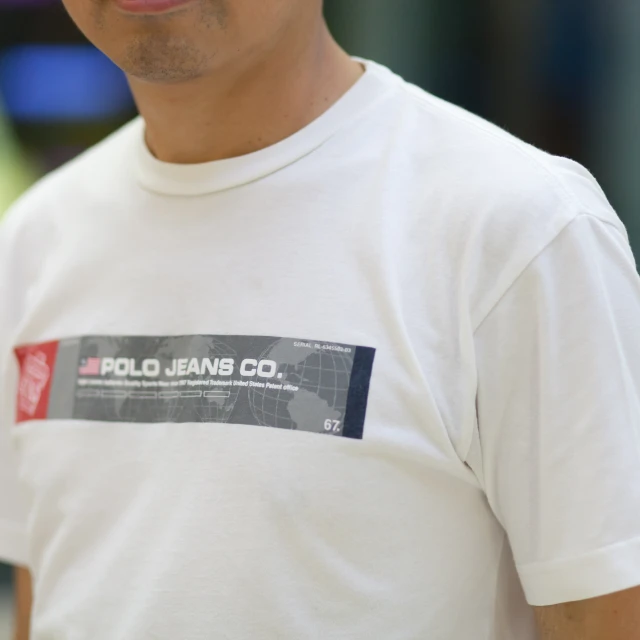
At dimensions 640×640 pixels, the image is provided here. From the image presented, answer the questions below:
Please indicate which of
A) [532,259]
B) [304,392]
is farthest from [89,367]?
[532,259]

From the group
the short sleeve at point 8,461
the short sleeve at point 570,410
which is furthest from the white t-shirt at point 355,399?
the short sleeve at point 8,461

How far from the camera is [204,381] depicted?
122 centimetres

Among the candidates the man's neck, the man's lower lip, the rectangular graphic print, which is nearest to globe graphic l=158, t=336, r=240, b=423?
the rectangular graphic print

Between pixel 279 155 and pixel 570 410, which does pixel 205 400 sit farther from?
pixel 570 410

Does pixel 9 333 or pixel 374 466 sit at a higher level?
pixel 374 466

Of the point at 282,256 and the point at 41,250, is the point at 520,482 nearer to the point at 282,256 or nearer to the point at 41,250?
the point at 282,256

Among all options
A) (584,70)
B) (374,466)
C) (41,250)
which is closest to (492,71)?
(584,70)

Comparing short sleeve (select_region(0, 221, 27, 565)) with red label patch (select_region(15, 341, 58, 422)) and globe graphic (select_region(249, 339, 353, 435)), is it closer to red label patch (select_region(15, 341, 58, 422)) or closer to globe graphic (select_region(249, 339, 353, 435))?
red label patch (select_region(15, 341, 58, 422))

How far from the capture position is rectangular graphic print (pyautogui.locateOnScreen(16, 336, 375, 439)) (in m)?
1.15

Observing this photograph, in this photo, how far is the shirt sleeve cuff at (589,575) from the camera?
3.42 ft

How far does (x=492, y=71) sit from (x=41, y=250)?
2900 millimetres

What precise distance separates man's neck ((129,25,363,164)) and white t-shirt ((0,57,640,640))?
0.10 feet

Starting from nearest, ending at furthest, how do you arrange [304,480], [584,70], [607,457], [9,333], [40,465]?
[607,457] → [304,480] → [40,465] → [9,333] → [584,70]

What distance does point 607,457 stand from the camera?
3.43 feet
